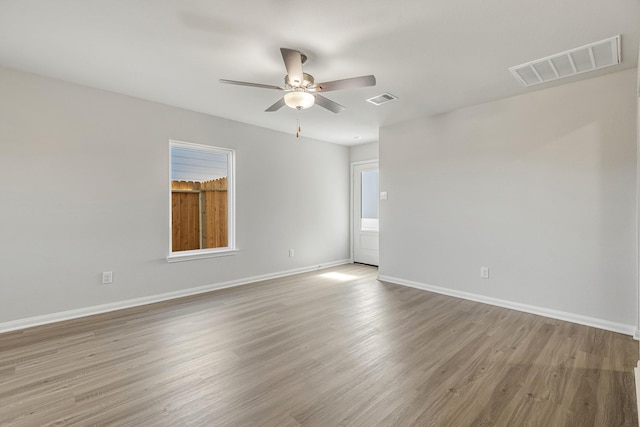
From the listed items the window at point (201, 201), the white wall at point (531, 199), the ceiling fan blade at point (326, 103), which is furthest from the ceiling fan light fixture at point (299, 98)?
the white wall at point (531, 199)

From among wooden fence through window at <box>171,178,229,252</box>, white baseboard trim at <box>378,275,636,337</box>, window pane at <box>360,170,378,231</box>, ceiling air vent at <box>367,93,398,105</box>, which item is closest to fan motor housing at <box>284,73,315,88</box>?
ceiling air vent at <box>367,93,398,105</box>

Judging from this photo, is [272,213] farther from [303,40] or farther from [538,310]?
[538,310]

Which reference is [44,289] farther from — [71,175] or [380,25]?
[380,25]

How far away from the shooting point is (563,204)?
10.5 feet

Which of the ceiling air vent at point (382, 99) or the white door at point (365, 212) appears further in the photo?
the white door at point (365, 212)

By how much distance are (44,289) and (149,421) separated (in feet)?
7.90

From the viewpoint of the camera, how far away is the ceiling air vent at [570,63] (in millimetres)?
2467

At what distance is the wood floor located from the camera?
1.76 meters

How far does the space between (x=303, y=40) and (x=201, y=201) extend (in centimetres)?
304

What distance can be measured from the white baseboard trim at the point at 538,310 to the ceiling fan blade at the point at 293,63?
3361 mm

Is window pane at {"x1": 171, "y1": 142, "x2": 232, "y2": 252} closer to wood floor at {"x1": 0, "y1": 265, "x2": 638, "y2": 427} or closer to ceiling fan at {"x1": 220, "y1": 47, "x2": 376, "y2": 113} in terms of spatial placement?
wood floor at {"x1": 0, "y1": 265, "x2": 638, "y2": 427}

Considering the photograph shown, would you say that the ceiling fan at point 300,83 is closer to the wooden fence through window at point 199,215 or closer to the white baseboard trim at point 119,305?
the wooden fence through window at point 199,215

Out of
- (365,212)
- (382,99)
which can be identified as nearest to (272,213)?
(365,212)

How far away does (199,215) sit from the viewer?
4.57 metres
